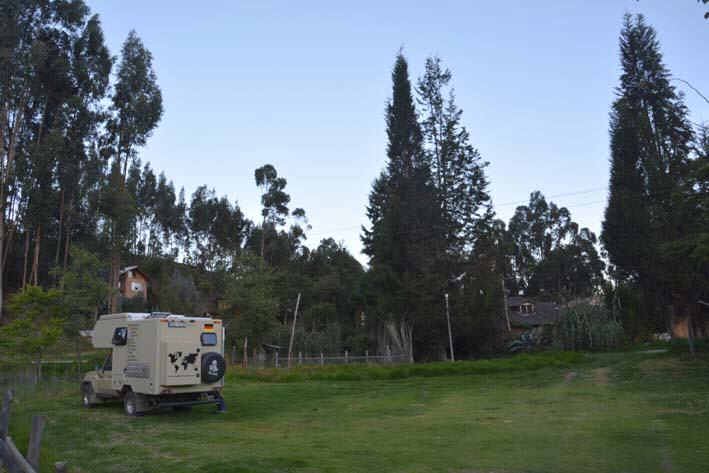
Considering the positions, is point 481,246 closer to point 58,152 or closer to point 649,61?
point 649,61

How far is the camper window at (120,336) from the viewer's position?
14.6 metres

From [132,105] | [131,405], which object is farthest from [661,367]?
[132,105]

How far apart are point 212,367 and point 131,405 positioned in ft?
7.73

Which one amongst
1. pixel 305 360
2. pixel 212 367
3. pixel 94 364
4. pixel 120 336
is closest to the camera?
pixel 212 367

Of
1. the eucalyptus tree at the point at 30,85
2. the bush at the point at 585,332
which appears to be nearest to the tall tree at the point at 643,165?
the bush at the point at 585,332

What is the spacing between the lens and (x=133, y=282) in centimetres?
6300

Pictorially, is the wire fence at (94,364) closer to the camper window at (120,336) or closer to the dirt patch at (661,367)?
the camper window at (120,336)

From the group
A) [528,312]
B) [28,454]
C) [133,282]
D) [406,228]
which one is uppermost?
[133,282]

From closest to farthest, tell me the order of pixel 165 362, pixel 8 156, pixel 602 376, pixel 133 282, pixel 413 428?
pixel 413 428, pixel 165 362, pixel 602 376, pixel 8 156, pixel 133 282

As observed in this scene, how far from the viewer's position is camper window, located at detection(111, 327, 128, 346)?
14.6 meters

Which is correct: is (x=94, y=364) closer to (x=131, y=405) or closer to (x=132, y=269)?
(x=131, y=405)

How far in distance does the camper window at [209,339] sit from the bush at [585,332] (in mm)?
23082

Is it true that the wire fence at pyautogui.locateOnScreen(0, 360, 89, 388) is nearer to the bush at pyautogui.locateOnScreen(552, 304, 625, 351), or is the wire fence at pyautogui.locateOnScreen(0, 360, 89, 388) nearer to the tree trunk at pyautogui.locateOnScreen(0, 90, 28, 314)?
the tree trunk at pyautogui.locateOnScreen(0, 90, 28, 314)

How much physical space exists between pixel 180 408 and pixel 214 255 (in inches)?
2234
